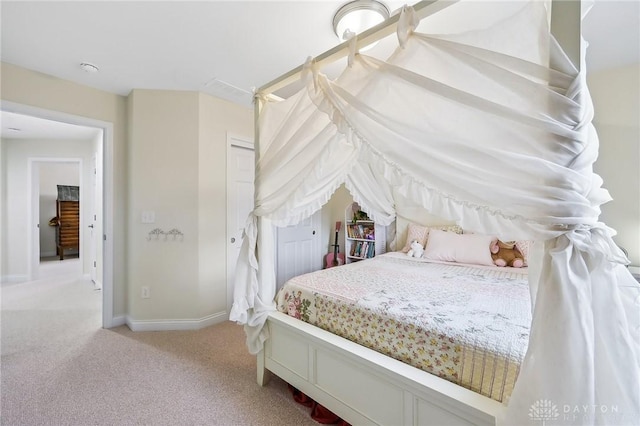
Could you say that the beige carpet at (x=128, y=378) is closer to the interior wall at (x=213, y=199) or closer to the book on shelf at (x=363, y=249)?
the interior wall at (x=213, y=199)

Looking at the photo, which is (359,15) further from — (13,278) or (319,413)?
(13,278)

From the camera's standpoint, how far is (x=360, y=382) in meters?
1.32

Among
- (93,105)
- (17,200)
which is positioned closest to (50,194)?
(17,200)

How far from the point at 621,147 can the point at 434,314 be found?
233 cm

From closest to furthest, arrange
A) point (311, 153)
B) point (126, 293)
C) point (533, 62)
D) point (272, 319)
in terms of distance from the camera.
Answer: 1. point (533, 62)
2. point (311, 153)
3. point (272, 319)
4. point (126, 293)

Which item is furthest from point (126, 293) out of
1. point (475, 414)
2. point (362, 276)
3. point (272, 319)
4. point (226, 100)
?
point (475, 414)

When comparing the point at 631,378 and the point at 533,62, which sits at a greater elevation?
the point at 533,62

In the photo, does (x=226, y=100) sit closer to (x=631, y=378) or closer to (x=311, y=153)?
(x=311, y=153)

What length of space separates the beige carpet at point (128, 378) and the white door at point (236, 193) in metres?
0.68

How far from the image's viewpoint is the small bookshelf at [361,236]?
133 inches

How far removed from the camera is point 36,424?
4.91 feet

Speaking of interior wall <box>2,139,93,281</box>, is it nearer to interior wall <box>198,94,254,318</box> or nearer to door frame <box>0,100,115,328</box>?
door frame <box>0,100,115,328</box>

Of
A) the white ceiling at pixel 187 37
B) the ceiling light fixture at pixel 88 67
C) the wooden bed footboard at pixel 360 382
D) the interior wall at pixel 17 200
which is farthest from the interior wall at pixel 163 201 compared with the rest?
the interior wall at pixel 17 200

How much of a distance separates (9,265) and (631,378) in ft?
22.1
